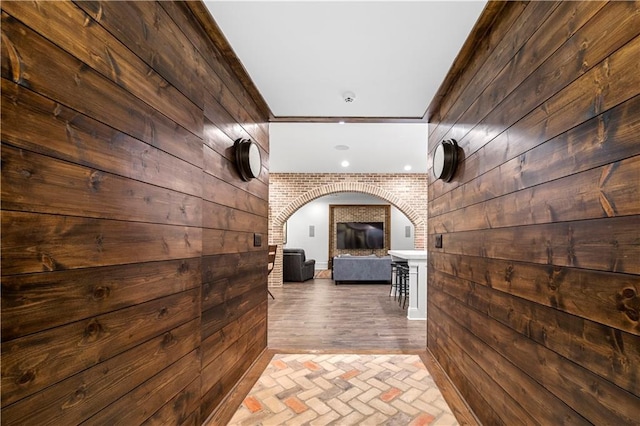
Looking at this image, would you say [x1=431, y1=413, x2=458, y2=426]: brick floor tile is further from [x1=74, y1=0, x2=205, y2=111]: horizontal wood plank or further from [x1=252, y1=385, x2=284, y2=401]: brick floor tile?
[x1=74, y1=0, x2=205, y2=111]: horizontal wood plank

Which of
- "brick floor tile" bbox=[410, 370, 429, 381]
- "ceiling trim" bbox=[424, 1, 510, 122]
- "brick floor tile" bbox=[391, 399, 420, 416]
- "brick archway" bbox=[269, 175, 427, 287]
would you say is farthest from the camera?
"brick archway" bbox=[269, 175, 427, 287]

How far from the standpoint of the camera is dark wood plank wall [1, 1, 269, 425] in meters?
0.77

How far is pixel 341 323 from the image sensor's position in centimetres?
410

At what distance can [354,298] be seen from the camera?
19.0 feet

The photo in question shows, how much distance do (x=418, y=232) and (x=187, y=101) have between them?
630 centimetres

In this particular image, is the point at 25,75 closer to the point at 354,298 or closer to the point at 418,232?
the point at 354,298

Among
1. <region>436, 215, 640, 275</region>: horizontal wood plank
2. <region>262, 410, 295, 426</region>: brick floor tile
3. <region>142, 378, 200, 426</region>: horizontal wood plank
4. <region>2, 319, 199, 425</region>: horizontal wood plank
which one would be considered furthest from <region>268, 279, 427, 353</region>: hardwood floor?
<region>436, 215, 640, 275</region>: horizontal wood plank

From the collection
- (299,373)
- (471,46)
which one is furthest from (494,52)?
(299,373)

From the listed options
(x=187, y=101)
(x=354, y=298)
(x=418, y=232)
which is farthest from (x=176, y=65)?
(x=418, y=232)

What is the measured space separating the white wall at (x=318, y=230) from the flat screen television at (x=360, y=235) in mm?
481

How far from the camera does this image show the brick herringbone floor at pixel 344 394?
1.94 m

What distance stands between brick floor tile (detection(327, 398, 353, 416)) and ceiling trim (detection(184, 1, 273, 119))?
2.42m

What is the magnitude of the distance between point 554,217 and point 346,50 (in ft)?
5.03

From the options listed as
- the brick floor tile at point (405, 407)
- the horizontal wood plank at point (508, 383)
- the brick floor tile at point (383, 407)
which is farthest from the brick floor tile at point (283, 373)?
the horizontal wood plank at point (508, 383)
